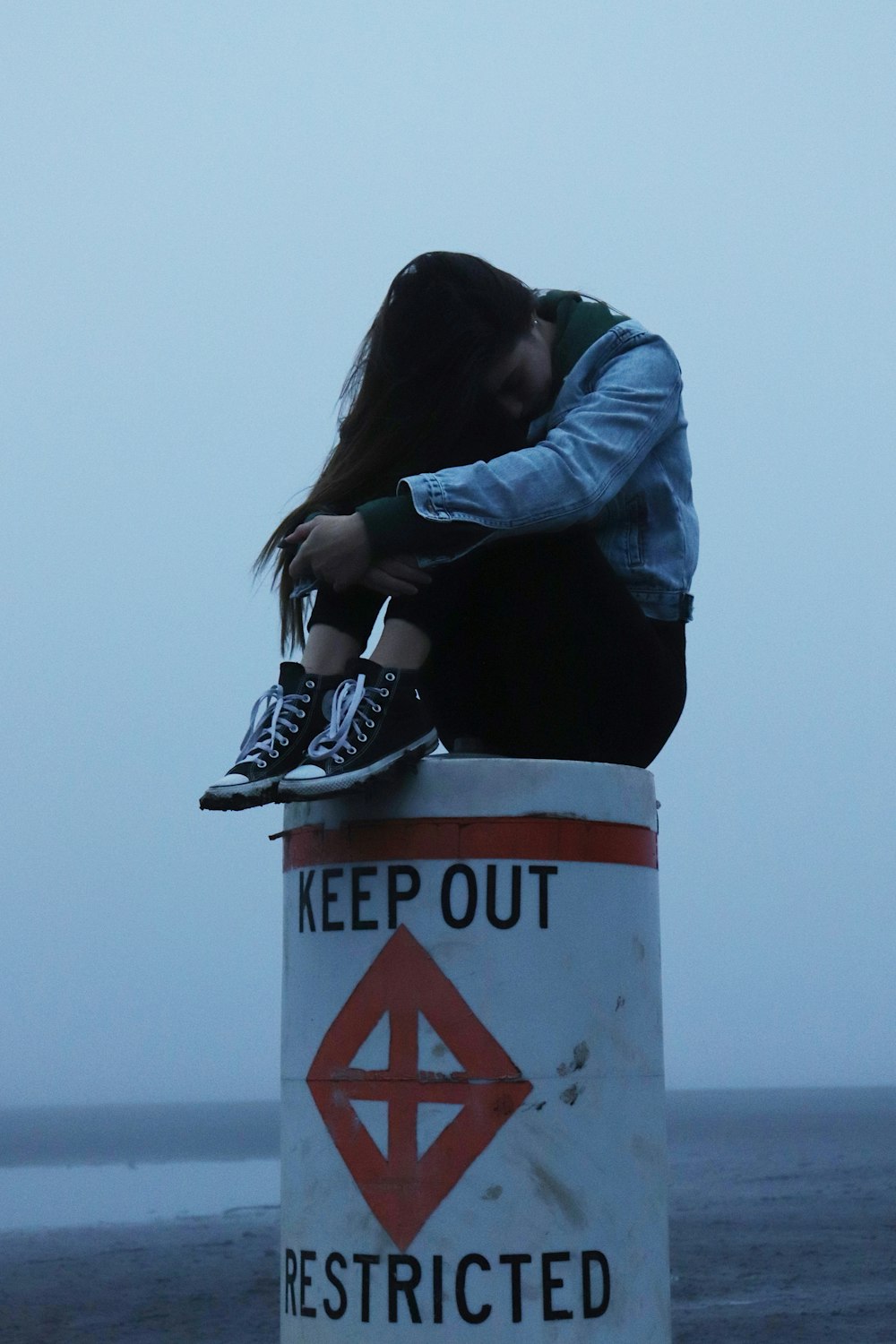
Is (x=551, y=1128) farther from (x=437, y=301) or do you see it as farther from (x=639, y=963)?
(x=437, y=301)

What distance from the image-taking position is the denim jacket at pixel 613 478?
6.86 feet

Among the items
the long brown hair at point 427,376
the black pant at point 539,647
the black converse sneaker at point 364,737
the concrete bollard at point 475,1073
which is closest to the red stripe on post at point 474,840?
the concrete bollard at point 475,1073

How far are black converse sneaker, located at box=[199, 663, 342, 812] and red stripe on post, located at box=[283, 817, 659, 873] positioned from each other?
0.13m

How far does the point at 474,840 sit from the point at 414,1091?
319 mm

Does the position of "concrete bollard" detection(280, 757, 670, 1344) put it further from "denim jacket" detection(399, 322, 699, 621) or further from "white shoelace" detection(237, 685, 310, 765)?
"denim jacket" detection(399, 322, 699, 621)

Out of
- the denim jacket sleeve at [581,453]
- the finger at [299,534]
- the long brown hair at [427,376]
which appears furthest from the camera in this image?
the long brown hair at [427,376]

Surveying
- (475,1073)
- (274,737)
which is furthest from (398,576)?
(475,1073)

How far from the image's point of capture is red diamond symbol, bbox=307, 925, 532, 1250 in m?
1.95

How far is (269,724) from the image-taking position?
211 centimetres

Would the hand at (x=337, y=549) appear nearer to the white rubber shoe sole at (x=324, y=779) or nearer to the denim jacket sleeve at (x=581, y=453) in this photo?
the denim jacket sleeve at (x=581, y=453)

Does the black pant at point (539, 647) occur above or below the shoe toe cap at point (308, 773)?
above

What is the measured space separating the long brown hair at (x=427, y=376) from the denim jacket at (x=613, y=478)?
0.10 m

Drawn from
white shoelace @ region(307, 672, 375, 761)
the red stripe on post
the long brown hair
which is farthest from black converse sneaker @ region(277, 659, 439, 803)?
the long brown hair

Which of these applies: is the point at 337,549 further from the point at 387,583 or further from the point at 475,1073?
the point at 475,1073
